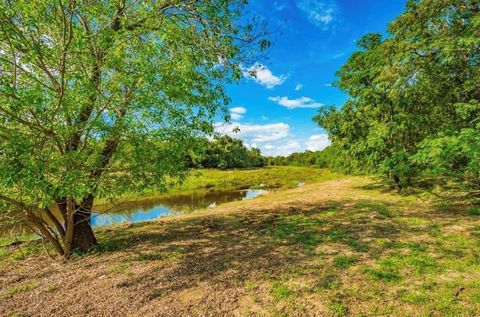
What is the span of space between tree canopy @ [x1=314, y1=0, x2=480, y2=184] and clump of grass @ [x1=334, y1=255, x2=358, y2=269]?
3.28 m

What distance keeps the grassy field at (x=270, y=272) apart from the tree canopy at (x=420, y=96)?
2117 millimetres

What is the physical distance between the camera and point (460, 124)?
32.9 feet

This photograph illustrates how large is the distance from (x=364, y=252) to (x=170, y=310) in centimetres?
423

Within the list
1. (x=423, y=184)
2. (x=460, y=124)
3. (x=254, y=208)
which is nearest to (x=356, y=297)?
(x=254, y=208)

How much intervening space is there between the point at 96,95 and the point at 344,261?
6150 mm

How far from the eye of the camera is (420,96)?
11312 millimetres

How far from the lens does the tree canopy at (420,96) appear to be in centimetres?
766

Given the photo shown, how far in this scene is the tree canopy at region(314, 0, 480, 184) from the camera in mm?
7663

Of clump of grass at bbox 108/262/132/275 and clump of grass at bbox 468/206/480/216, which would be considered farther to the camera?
clump of grass at bbox 468/206/480/216

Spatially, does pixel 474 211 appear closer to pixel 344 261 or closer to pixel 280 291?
pixel 344 261

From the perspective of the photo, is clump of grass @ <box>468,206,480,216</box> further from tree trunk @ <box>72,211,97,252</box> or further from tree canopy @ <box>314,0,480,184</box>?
tree trunk @ <box>72,211,97,252</box>

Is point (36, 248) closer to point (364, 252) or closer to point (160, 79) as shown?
point (160, 79)

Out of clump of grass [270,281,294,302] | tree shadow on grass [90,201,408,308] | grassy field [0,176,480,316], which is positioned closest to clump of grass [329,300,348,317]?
grassy field [0,176,480,316]

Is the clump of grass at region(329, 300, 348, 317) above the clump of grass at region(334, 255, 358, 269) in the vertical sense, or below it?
below
